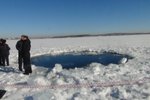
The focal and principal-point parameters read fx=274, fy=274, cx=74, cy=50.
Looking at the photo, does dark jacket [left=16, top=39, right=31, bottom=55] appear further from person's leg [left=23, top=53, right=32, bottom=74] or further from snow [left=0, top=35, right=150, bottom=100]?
snow [left=0, top=35, right=150, bottom=100]

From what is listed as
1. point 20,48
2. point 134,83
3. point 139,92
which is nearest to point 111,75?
point 134,83

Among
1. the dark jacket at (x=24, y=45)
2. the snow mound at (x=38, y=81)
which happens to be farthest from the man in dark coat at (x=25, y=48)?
the snow mound at (x=38, y=81)

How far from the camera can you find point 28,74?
35.6 ft

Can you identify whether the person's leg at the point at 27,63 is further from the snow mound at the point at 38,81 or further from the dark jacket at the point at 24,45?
the snow mound at the point at 38,81

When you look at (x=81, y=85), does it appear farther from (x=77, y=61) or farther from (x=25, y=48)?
(x=77, y=61)

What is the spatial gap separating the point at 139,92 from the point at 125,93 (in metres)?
0.41

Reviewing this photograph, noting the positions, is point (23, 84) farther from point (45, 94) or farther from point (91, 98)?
point (91, 98)

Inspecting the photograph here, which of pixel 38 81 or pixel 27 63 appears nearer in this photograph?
pixel 38 81

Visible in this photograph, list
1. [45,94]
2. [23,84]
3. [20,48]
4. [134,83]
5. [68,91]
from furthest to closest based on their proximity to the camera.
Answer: [20,48] < [23,84] < [134,83] < [68,91] < [45,94]

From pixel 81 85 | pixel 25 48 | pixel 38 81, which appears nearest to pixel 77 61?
pixel 25 48

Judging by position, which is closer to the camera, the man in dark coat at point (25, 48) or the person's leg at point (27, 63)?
the man in dark coat at point (25, 48)

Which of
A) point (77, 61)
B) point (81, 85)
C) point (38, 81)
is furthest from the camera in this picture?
point (77, 61)

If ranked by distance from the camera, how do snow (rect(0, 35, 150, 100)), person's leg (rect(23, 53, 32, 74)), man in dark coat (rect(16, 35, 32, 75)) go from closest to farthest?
snow (rect(0, 35, 150, 100))
man in dark coat (rect(16, 35, 32, 75))
person's leg (rect(23, 53, 32, 74))

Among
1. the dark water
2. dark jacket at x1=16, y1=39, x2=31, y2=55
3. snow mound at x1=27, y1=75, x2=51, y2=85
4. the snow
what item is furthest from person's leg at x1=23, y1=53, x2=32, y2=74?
the dark water
